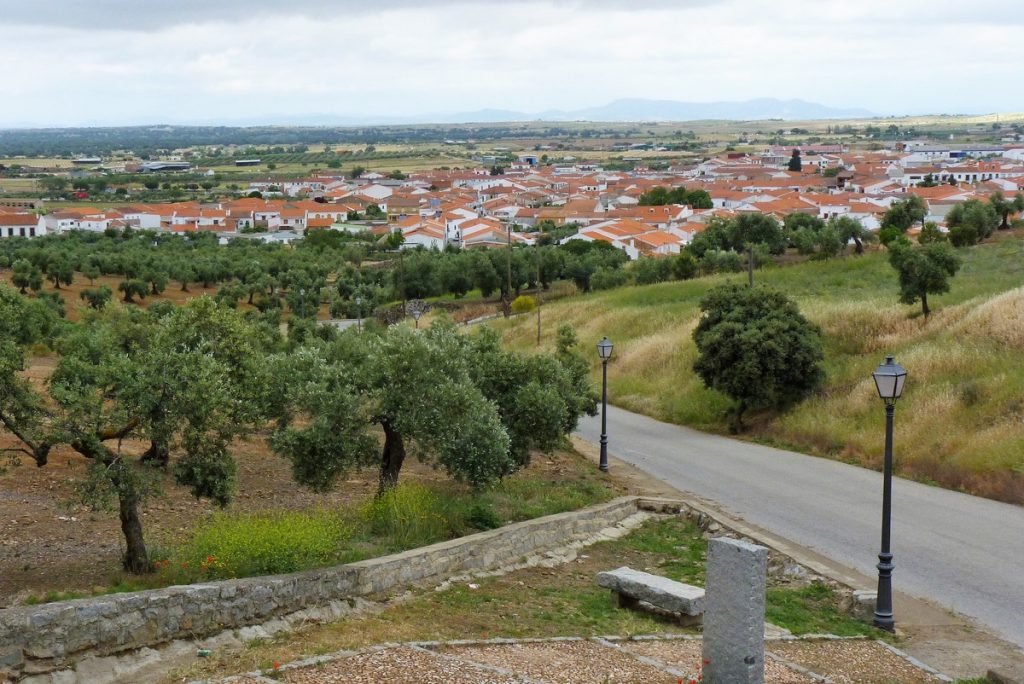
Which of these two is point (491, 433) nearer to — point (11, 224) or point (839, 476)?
point (839, 476)

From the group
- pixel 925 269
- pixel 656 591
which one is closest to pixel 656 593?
pixel 656 591

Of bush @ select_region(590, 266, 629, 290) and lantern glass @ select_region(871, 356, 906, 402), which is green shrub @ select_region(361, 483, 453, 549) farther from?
bush @ select_region(590, 266, 629, 290)

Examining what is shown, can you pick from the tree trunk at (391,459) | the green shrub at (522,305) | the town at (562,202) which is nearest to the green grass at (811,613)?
the tree trunk at (391,459)

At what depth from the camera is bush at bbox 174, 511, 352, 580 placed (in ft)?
32.9

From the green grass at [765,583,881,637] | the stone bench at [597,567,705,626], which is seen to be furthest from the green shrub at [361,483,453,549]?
the green grass at [765,583,881,637]

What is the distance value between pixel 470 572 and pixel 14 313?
17.6 ft

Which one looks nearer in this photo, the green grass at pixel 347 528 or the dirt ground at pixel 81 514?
the green grass at pixel 347 528

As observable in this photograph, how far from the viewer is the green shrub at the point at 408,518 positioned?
12055 millimetres

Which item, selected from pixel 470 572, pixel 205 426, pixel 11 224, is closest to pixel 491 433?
pixel 470 572

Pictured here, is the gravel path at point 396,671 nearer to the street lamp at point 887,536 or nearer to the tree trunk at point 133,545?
the tree trunk at point 133,545

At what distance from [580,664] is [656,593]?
1999 mm

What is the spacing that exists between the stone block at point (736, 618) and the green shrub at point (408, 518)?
4.05 m

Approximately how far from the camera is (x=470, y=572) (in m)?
11.9

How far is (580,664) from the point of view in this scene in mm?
9086
